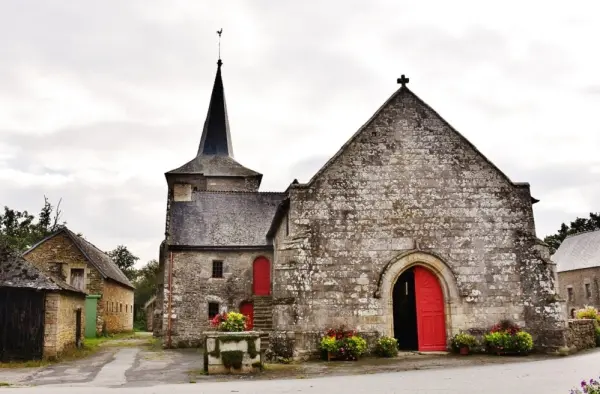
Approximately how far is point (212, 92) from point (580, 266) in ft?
114

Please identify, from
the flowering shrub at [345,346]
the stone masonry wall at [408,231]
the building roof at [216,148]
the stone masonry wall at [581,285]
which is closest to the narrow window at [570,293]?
the stone masonry wall at [581,285]

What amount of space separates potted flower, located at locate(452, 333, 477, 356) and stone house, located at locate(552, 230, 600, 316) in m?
31.5

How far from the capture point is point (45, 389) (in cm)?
1065

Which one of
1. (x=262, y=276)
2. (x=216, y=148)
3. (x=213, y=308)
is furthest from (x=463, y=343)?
(x=216, y=148)

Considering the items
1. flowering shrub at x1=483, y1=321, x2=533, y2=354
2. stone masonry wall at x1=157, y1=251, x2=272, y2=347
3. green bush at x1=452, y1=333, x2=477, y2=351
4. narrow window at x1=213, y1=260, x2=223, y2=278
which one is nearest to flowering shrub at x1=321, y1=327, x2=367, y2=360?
green bush at x1=452, y1=333, x2=477, y2=351

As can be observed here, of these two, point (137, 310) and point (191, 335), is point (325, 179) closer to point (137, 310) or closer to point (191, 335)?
point (191, 335)

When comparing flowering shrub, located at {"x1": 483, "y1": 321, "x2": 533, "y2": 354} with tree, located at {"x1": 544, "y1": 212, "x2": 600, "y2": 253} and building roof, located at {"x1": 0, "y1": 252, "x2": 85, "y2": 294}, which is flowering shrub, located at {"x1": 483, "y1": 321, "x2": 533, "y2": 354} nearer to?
building roof, located at {"x1": 0, "y1": 252, "x2": 85, "y2": 294}

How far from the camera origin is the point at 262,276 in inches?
992

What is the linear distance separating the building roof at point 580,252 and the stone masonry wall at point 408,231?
→ 31.6 m

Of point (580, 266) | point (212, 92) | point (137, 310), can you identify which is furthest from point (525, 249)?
point (137, 310)

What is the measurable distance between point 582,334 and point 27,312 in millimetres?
18747

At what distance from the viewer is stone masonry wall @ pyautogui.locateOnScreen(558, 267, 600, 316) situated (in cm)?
4328

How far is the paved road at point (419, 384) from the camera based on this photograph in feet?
30.3

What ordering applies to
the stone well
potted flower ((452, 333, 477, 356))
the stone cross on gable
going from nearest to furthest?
the stone well, potted flower ((452, 333, 477, 356)), the stone cross on gable
